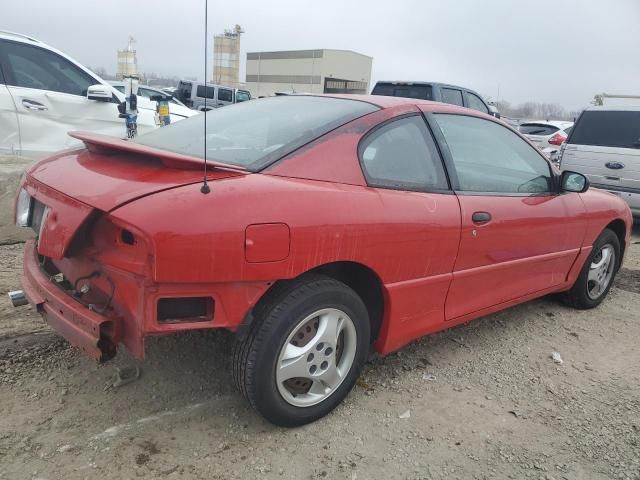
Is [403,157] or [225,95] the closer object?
[403,157]

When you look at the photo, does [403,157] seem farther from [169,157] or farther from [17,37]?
[17,37]

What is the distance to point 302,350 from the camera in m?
2.38

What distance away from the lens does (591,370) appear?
3318 mm

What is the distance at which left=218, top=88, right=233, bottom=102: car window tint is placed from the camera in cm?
2255

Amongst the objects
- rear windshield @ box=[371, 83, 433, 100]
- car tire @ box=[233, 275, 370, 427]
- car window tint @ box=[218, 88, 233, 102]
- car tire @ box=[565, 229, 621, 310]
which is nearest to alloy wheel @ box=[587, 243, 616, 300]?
car tire @ box=[565, 229, 621, 310]

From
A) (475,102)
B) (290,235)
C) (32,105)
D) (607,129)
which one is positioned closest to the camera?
(290,235)

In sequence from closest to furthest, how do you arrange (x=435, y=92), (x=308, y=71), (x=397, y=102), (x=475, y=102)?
(x=397, y=102), (x=435, y=92), (x=475, y=102), (x=308, y=71)

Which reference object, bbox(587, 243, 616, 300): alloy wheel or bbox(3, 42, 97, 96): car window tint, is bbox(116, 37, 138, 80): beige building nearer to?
bbox(3, 42, 97, 96): car window tint

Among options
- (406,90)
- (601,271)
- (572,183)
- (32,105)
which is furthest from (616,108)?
(32,105)

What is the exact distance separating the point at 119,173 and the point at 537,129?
1409cm

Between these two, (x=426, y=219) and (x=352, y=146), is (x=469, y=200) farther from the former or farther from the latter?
(x=352, y=146)

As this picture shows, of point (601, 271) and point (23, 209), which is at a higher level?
point (23, 209)

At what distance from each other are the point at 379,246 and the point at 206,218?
861mm

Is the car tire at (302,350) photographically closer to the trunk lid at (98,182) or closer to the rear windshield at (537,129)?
the trunk lid at (98,182)
